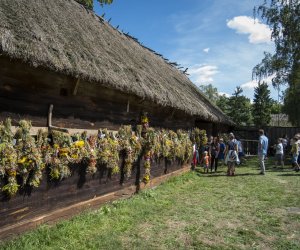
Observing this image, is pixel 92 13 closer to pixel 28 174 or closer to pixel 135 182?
pixel 135 182

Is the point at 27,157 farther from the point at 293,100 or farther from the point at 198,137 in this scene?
the point at 293,100

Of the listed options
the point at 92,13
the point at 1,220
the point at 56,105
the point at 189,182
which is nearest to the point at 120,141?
the point at 56,105

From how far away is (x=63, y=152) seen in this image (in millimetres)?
5699

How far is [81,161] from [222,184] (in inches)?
241

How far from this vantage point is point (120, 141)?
7.63 metres

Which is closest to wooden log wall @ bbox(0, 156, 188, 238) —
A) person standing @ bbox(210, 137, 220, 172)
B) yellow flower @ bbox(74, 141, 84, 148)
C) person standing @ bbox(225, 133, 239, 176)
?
yellow flower @ bbox(74, 141, 84, 148)

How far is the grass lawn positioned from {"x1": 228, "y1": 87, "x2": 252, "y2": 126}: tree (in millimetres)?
40086

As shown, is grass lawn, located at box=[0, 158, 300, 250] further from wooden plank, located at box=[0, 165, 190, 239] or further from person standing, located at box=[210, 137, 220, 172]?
person standing, located at box=[210, 137, 220, 172]

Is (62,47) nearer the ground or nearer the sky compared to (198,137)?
nearer the sky

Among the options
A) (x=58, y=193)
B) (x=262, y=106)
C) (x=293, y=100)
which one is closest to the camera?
(x=58, y=193)

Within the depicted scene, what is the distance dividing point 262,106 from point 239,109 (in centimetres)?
327

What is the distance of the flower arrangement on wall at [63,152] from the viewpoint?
15.4 ft

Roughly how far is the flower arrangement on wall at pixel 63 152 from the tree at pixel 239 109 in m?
41.8

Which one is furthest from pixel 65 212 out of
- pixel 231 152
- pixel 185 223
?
pixel 231 152
